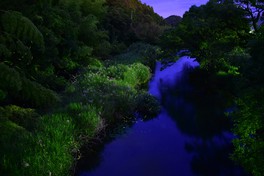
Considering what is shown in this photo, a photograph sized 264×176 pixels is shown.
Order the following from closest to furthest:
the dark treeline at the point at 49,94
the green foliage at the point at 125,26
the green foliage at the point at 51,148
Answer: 1. the dark treeline at the point at 49,94
2. the green foliage at the point at 51,148
3. the green foliage at the point at 125,26

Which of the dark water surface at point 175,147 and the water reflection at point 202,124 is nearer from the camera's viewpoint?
the dark water surface at point 175,147

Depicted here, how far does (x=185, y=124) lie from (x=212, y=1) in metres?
9.72

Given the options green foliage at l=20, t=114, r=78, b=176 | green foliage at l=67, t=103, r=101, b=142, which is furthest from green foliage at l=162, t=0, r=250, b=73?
green foliage at l=20, t=114, r=78, b=176

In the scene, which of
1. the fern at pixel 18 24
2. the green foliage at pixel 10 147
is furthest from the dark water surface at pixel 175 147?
the fern at pixel 18 24

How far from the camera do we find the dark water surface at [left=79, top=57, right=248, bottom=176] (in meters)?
10.4

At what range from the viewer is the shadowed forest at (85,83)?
759 centimetres

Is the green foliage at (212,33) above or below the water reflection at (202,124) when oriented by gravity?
above

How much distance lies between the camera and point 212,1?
843 inches

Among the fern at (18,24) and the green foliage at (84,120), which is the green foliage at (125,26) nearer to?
the green foliage at (84,120)

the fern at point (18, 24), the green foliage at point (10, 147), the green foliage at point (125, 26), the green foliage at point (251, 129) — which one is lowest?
the green foliage at point (10, 147)

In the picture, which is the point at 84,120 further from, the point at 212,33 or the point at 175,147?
the point at 212,33

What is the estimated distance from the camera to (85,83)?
16.7 metres

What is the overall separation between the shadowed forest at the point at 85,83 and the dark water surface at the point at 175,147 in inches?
24.9

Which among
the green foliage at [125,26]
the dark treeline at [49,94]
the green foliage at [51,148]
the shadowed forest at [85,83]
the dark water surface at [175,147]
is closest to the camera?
the shadowed forest at [85,83]
